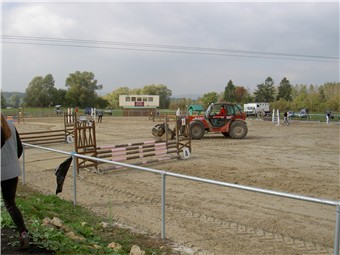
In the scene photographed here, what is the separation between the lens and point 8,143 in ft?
13.0

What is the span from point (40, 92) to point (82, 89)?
35.2ft

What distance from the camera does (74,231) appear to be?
16.5 ft

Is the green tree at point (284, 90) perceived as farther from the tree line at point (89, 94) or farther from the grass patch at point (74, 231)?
the grass patch at point (74, 231)

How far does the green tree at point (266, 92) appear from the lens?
101 m

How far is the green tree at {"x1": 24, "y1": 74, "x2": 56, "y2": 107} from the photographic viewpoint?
91125 mm

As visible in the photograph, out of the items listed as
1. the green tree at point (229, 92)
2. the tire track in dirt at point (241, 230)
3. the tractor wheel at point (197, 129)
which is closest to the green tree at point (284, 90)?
the green tree at point (229, 92)

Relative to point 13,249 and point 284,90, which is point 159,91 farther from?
point 13,249

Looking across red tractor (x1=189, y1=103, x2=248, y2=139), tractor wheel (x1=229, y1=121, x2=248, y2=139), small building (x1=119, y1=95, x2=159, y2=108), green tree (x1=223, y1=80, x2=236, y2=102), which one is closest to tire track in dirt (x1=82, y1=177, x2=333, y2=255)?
red tractor (x1=189, y1=103, x2=248, y2=139)

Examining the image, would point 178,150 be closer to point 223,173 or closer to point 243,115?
point 223,173

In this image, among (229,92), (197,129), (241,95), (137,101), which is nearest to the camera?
(197,129)

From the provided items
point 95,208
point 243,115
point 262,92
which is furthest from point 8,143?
point 262,92

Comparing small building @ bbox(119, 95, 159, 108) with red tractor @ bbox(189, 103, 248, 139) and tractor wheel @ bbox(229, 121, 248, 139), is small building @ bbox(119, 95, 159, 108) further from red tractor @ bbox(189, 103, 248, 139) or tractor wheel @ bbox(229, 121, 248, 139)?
tractor wheel @ bbox(229, 121, 248, 139)

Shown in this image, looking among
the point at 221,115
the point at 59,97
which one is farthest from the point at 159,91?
the point at 221,115

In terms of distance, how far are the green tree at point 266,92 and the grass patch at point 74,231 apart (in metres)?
98.1
